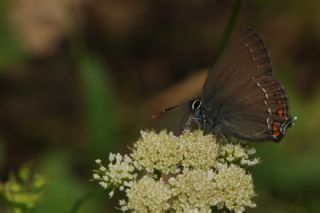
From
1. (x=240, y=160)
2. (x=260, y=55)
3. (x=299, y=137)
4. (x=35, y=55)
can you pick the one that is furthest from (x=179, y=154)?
(x=35, y=55)

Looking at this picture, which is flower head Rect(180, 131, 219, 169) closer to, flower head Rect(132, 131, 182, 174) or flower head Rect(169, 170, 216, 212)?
flower head Rect(132, 131, 182, 174)

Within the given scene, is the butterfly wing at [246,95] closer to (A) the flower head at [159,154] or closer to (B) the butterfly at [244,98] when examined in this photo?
(B) the butterfly at [244,98]

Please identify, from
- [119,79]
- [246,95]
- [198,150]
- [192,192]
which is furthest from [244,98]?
[119,79]

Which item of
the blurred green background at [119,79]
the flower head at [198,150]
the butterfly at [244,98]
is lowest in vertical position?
the flower head at [198,150]

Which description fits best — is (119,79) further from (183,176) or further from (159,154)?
(183,176)

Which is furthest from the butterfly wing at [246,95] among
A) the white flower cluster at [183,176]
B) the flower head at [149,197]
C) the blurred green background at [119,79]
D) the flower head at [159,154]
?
the blurred green background at [119,79]

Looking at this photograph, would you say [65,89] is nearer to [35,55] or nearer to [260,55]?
[35,55]
